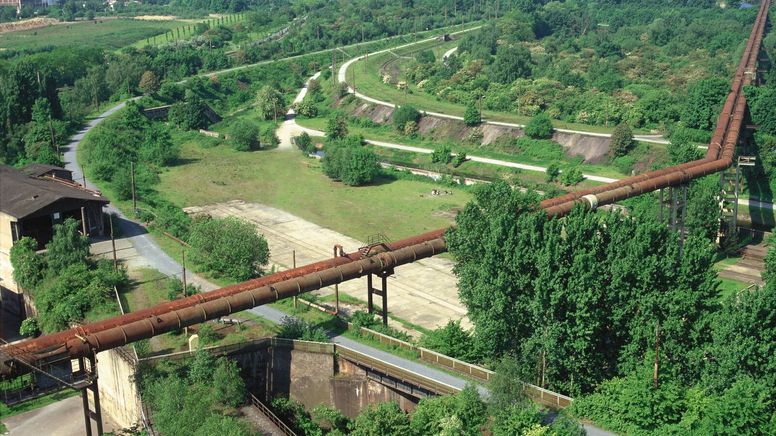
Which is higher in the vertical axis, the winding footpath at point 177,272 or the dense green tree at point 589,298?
the dense green tree at point 589,298

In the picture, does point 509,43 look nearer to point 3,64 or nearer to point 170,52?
point 170,52

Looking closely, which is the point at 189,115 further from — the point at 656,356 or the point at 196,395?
the point at 656,356

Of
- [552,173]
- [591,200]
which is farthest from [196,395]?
[552,173]

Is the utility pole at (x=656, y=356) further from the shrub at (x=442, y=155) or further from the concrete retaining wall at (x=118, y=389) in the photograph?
the shrub at (x=442, y=155)

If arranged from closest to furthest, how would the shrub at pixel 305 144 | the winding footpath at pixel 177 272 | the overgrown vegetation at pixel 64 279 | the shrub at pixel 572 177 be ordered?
the winding footpath at pixel 177 272 → the overgrown vegetation at pixel 64 279 → the shrub at pixel 572 177 → the shrub at pixel 305 144

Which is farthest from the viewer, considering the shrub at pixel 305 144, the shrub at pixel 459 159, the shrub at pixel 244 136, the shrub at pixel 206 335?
the shrub at pixel 244 136

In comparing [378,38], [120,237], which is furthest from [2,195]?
[378,38]

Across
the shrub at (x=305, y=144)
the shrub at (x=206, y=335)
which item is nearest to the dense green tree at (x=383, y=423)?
the shrub at (x=206, y=335)
